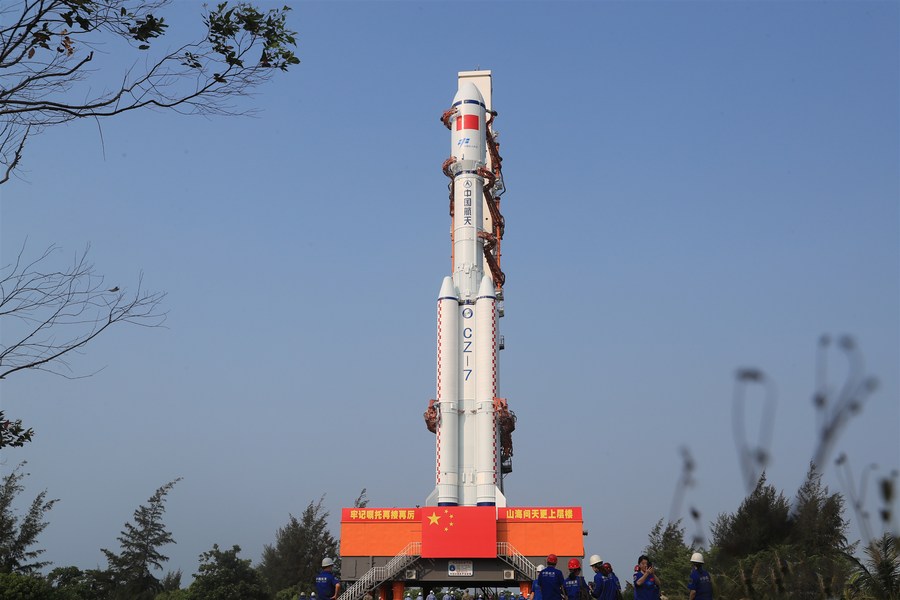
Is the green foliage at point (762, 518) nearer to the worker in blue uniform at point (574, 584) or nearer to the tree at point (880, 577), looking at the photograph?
the tree at point (880, 577)

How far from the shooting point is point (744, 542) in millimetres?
4012

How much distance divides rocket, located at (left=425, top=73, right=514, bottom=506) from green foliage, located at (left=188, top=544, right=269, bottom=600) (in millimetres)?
10938

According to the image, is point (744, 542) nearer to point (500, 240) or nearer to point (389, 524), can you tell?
point (389, 524)

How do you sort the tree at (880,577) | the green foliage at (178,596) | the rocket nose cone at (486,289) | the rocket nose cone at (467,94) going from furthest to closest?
the rocket nose cone at (467,94) → the rocket nose cone at (486,289) → the green foliage at (178,596) → the tree at (880,577)

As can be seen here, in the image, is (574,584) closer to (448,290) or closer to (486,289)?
(486,289)

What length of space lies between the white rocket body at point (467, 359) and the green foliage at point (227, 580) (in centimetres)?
1120

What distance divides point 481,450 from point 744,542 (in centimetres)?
4567

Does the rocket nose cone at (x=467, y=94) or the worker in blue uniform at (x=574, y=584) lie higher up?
the rocket nose cone at (x=467, y=94)

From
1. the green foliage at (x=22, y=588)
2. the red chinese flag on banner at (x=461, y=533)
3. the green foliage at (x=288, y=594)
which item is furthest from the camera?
the green foliage at (x=288, y=594)

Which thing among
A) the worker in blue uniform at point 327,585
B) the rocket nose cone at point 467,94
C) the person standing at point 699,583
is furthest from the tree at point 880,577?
the rocket nose cone at point 467,94

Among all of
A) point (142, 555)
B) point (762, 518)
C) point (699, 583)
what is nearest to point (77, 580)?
point (142, 555)

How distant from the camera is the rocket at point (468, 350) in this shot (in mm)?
49062

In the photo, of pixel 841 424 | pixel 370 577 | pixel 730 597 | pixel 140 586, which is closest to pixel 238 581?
pixel 370 577

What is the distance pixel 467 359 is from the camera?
167ft
